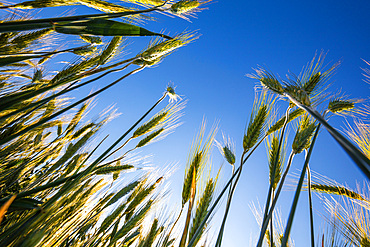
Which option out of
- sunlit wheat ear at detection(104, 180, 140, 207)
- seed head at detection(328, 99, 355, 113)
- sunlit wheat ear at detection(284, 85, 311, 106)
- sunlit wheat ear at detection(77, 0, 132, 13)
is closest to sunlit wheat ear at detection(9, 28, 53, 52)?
sunlit wheat ear at detection(77, 0, 132, 13)

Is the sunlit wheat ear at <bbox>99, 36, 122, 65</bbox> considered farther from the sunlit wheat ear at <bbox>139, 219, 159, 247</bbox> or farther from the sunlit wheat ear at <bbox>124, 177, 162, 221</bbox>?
the sunlit wheat ear at <bbox>139, 219, 159, 247</bbox>

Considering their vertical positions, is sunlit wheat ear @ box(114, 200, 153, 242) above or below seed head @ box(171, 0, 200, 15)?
below

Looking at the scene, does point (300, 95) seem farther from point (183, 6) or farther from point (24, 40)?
point (24, 40)

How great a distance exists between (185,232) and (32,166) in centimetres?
184

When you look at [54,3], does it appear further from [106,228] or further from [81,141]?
[106,228]

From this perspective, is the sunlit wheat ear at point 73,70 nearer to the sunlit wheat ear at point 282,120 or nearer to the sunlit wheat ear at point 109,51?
the sunlit wheat ear at point 109,51

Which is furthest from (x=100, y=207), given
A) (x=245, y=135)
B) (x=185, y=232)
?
(x=245, y=135)

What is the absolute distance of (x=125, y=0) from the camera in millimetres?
1308

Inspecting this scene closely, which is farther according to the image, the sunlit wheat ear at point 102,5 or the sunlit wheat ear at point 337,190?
the sunlit wheat ear at point 337,190

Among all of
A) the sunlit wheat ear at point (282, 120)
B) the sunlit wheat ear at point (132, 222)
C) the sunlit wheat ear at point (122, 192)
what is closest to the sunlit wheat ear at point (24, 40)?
the sunlit wheat ear at point (122, 192)

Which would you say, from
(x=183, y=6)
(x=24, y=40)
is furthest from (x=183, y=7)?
(x=24, y=40)

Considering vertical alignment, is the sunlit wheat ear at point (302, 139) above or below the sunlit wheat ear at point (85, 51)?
above

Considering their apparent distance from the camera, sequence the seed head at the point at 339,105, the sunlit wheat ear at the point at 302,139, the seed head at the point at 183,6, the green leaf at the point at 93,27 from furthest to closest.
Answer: the sunlit wheat ear at the point at 302,139, the seed head at the point at 339,105, the seed head at the point at 183,6, the green leaf at the point at 93,27

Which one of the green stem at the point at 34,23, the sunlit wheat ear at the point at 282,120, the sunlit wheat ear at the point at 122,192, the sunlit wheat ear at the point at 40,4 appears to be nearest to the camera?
the green stem at the point at 34,23
